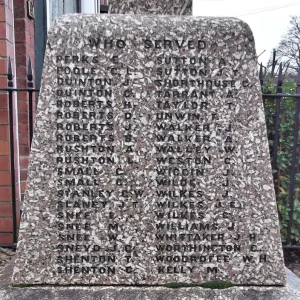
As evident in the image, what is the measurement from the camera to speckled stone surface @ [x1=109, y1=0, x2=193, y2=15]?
2.05 m

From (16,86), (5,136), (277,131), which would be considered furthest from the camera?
(16,86)

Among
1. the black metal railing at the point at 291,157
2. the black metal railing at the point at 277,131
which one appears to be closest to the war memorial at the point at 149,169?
the black metal railing at the point at 277,131

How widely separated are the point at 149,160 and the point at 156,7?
81 cm

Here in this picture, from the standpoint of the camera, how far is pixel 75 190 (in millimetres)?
1844

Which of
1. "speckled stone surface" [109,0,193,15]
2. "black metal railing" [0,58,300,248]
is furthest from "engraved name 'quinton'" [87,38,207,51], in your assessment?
"black metal railing" [0,58,300,248]

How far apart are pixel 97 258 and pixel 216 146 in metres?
0.76

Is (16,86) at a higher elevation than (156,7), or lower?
lower

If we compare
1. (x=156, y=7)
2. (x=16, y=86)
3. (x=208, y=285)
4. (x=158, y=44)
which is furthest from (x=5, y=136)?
(x=208, y=285)

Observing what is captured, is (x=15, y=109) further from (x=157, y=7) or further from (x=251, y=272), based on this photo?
(x=251, y=272)

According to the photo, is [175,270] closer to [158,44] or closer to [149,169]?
[149,169]

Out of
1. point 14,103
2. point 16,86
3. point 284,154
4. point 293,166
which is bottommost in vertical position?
point 293,166

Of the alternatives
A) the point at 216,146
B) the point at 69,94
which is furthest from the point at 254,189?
the point at 69,94

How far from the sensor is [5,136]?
3.33m

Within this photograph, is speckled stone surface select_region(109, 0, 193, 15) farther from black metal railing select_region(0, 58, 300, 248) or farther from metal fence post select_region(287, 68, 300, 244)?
metal fence post select_region(287, 68, 300, 244)
